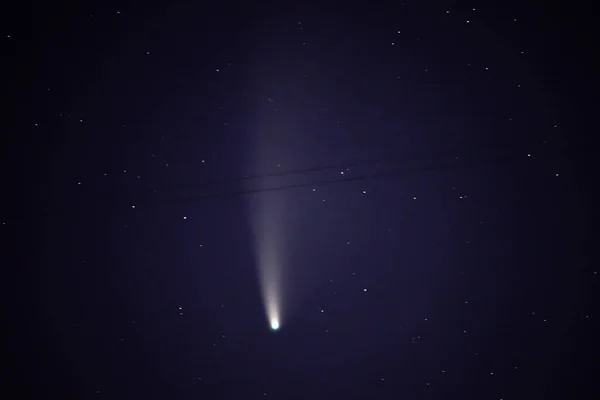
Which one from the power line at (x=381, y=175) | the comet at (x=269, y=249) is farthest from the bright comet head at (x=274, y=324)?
the power line at (x=381, y=175)

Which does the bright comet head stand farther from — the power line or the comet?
the power line

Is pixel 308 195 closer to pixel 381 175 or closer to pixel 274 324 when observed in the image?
pixel 381 175

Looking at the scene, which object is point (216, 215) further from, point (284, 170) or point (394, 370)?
point (394, 370)

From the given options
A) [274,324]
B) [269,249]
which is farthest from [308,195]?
[274,324]

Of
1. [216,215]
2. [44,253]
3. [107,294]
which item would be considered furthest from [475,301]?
[44,253]

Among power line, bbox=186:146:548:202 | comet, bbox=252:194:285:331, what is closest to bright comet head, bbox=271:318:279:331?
comet, bbox=252:194:285:331

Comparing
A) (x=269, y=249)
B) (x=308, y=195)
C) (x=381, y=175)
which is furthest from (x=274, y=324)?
(x=381, y=175)

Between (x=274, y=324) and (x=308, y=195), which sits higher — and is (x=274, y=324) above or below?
below

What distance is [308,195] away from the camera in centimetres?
93

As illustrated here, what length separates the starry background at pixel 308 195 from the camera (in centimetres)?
85

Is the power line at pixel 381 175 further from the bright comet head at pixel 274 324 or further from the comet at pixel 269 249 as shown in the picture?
the bright comet head at pixel 274 324

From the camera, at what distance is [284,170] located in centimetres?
93

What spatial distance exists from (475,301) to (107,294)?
0.83m

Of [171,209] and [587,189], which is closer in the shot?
[587,189]
